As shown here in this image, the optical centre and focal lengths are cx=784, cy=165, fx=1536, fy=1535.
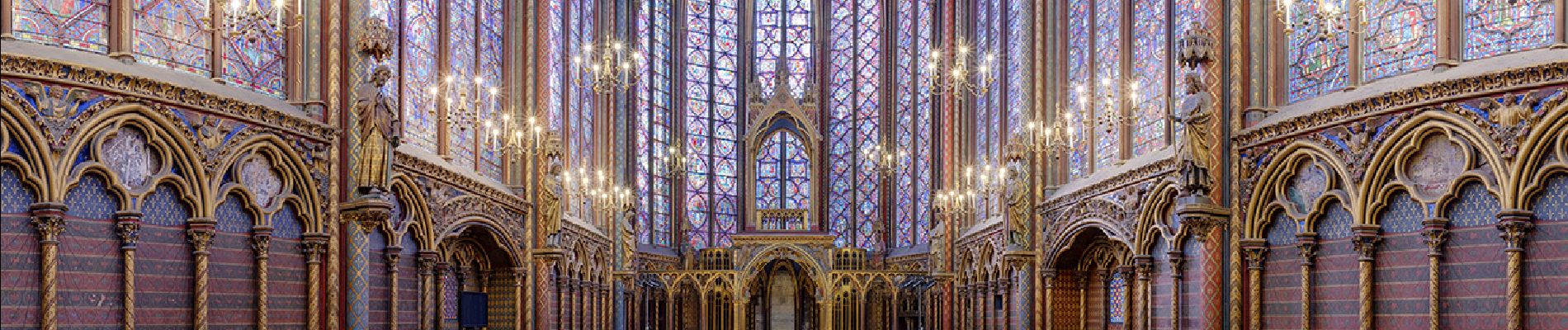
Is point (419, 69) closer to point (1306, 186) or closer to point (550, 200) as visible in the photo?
point (550, 200)

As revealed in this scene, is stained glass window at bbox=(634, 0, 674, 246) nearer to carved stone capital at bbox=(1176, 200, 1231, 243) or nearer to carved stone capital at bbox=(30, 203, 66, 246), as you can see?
carved stone capital at bbox=(1176, 200, 1231, 243)

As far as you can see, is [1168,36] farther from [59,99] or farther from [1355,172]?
[59,99]

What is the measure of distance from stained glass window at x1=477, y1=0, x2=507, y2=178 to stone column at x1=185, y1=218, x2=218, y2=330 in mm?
10165

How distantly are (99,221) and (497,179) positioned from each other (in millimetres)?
13484

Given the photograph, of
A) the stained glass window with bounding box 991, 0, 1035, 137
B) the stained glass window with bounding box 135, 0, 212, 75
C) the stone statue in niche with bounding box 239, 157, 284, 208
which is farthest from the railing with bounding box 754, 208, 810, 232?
the stained glass window with bounding box 135, 0, 212, 75

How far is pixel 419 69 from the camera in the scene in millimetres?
25797

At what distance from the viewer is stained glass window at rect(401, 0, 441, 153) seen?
2500 centimetres

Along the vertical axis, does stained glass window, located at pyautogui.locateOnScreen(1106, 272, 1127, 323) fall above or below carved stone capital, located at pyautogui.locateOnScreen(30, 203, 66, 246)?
below

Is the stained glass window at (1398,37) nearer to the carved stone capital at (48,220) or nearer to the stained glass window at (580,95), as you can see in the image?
the carved stone capital at (48,220)

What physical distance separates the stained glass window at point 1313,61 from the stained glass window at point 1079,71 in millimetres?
7194

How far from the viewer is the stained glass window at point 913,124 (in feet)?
140

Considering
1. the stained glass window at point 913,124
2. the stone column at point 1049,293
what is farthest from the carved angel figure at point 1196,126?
the stained glass window at point 913,124

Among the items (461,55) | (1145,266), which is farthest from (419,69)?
(1145,266)

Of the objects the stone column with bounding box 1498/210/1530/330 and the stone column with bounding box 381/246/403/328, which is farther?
the stone column with bounding box 381/246/403/328
